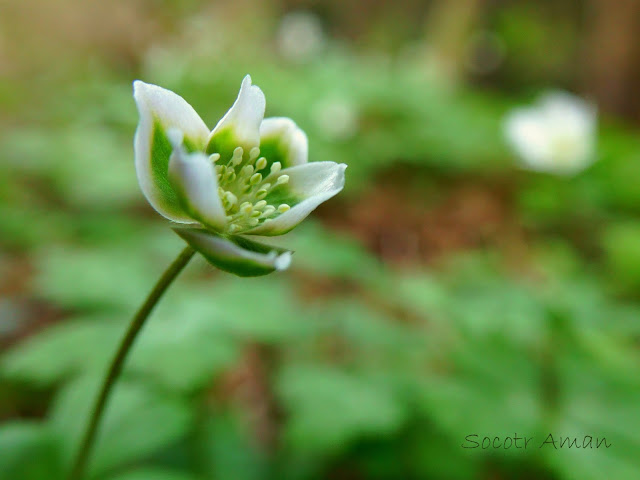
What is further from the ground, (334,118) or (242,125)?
(242,125)

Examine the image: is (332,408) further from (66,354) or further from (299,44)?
(299,44)

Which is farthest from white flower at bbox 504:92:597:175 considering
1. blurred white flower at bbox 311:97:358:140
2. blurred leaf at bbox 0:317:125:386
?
blurred leaf at bbox 0:317:125:386

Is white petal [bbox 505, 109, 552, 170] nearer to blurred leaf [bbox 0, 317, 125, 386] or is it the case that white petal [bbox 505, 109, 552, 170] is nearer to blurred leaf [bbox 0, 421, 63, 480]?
blurred leaf [bbox 0, 317, 125, 386]

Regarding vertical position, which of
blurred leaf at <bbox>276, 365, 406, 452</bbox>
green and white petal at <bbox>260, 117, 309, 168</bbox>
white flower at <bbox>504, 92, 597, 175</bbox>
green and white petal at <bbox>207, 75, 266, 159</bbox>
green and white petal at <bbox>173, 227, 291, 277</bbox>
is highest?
green and white petal at <bbox>207, 75, 266, 159</bbox>

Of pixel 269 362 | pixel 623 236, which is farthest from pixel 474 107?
pixel 269 362

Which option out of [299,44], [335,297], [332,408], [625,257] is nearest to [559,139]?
[625,257]

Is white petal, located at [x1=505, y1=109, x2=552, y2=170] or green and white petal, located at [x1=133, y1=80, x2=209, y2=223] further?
white petal, located at [x1=505, y1=109, x2=552, y2=170]

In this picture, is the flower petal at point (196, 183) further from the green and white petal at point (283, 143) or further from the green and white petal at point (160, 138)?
the green and white petal at point (283, 143)

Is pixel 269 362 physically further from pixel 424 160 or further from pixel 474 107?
pixel 474 107
